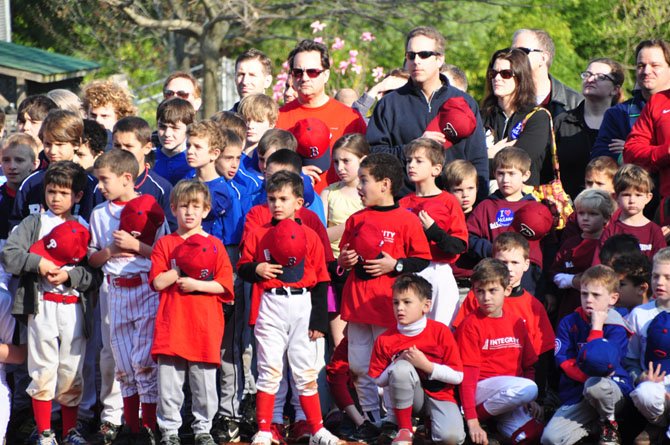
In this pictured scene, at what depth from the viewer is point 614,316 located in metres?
7.11

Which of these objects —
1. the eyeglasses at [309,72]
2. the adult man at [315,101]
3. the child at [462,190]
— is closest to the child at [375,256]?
the child at [462,190]

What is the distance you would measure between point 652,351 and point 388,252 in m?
1.76

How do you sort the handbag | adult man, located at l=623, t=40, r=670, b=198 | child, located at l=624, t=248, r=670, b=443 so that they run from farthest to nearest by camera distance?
1. the handbag
2. adult man, located at l=623, t=40, r=670, b=198
3. child, located at l=624, t=248, r=670, b=443

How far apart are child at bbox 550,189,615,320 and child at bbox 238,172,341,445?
176 centimetres

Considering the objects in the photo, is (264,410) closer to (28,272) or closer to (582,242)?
(28,272)

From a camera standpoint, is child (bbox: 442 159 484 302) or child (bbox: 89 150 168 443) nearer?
child (bbox: 89 150 168 443)

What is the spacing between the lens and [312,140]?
8031mm

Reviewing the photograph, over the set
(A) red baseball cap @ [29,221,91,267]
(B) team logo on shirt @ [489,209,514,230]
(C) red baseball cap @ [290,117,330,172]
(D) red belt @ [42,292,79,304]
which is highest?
(C) red baseball cap @ [290,117,330,172]

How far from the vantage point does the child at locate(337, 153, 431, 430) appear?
7137mm

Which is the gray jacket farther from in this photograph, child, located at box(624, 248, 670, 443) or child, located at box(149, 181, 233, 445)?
child, located at box(624, 248, 670, 443)

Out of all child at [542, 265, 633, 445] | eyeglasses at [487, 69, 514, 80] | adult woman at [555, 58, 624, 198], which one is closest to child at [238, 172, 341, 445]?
child at [542, 265, 633, 445]

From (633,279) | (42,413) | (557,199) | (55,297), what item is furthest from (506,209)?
(42,413)

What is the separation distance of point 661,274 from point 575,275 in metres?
0.79

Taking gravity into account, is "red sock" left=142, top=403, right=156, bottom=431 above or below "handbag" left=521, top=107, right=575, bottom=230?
below
